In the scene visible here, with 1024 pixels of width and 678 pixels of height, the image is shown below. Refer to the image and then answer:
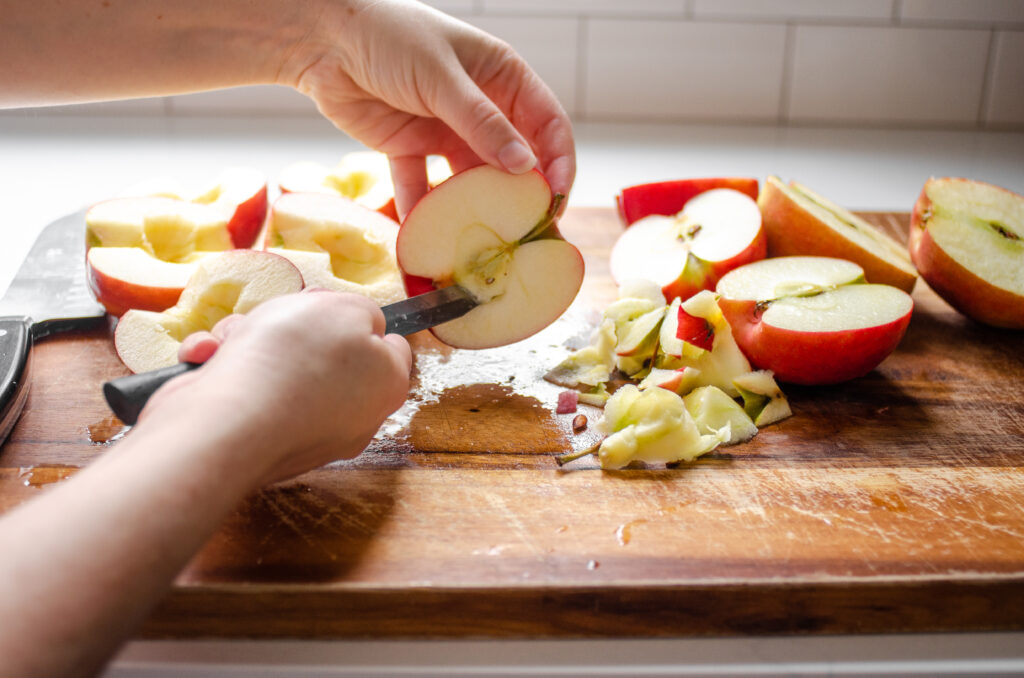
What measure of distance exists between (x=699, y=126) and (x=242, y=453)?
1620 millimetres

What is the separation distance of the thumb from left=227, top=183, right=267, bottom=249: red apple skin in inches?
15.6

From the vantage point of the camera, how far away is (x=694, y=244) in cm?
112

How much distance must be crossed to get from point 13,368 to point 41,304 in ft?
0.78

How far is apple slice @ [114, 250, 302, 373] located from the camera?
3.00 feet

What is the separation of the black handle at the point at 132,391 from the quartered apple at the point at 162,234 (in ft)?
1.30

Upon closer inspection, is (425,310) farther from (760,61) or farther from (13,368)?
(760,61)

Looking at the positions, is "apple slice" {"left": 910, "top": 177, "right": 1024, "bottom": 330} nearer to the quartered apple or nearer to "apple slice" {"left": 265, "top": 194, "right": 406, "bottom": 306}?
"apple slice" {"left": 265, "top": 194, "right": 406, "bottom": 306}

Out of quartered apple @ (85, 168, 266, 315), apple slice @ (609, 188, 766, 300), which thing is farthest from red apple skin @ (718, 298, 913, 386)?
quartered apple @ (85, 168, 266, 315)

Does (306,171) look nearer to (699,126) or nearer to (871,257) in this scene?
(871,257)

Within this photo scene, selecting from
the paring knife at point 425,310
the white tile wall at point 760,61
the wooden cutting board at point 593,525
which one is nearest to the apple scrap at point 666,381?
the wooden cutting board at point 593,525

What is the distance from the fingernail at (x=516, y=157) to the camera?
89 centimetres

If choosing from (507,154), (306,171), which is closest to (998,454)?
(507,154)

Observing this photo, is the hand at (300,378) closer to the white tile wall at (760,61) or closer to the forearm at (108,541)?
the forearm at (108,541)

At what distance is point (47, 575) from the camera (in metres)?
0.42
